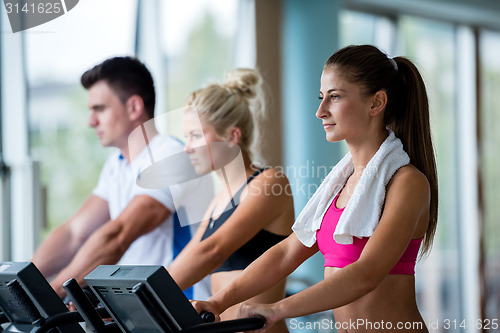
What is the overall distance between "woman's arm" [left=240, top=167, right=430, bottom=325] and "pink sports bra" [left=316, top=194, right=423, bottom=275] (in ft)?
0.25

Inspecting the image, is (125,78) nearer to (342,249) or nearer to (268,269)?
(268,269)

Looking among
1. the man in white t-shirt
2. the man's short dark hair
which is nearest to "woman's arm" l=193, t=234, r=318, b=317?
the man in white t-shirt

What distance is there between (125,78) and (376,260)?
161 centimetres

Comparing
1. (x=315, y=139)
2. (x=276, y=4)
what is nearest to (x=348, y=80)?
(x=315, y=139)

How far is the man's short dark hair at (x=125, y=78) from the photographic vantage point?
2.72 meters

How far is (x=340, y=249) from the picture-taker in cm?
162

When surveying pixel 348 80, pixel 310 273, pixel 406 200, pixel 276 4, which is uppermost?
pixel 276 4

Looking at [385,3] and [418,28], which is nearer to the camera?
[385,3]

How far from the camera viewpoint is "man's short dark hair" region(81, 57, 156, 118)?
272cm

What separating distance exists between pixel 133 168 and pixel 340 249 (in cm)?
129

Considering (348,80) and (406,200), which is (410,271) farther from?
(348,80)

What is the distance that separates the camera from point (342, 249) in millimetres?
1616

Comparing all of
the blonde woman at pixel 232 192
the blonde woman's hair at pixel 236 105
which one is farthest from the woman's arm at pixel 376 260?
the blonde woman's hair at pixel 236 105

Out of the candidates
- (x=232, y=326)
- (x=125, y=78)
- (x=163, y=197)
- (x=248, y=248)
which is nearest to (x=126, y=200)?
(x=163, y=197)
